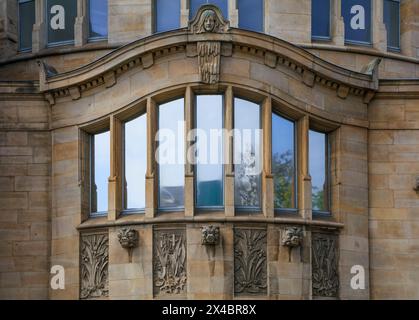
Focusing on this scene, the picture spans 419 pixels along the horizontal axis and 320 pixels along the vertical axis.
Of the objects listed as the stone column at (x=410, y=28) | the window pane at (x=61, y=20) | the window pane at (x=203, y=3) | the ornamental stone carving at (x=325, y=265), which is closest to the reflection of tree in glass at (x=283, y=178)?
the ornamental stone carving at (x=325, y=265)

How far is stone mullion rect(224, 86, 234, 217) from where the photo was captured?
38312mm

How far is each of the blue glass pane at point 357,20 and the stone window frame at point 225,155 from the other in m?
3.29

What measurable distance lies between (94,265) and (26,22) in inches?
283

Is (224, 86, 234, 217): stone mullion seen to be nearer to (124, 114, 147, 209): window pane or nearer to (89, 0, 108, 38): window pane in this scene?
(124, 114, 147, 209): window pane

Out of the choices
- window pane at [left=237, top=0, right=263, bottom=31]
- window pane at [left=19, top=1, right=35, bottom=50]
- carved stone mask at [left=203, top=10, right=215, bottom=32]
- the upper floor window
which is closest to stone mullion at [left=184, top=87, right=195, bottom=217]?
carved stone mask at [left=203, top=10, right=215, bottom=32]

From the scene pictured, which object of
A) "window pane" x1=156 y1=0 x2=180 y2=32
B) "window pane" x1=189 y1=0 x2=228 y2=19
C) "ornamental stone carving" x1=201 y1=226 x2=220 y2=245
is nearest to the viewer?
"ornamental stone carving" x1=201 y1=226 x2=220 y2=245

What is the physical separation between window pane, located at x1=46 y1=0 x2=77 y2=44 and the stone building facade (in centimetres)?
42

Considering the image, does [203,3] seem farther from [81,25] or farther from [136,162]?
[136,162]

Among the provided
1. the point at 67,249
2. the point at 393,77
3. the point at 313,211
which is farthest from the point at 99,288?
the point at 393,77

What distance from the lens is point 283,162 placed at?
129 ft

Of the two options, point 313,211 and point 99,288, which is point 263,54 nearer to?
point 313,211

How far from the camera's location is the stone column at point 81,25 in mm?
41969

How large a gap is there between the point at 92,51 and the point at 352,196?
7.12 m

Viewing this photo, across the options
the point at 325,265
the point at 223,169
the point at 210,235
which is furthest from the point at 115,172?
the point at 325,265
